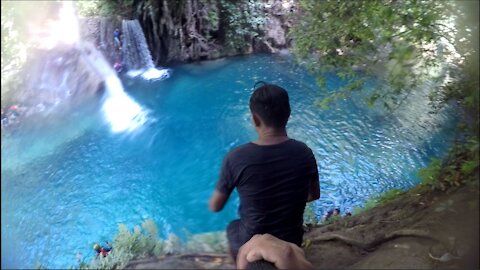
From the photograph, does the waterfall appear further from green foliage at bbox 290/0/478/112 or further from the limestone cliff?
green foliage at bbox 290/0/478/112

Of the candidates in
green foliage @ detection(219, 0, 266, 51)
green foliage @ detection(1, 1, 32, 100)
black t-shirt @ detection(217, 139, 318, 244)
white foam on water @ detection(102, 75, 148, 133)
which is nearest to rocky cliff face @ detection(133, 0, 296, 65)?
green foliage @ detection(219, 0, 266, 51)

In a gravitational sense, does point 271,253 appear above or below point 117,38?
below

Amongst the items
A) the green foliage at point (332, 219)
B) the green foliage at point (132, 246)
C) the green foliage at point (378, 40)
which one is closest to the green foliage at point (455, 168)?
the green foliage at point (378, 40)

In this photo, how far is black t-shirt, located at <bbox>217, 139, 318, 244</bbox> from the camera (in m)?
1.04

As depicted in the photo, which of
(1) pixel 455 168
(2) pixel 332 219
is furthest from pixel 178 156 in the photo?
(1) pixel 455 168

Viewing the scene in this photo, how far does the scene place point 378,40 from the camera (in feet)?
4.29

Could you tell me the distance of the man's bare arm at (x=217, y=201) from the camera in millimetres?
1073

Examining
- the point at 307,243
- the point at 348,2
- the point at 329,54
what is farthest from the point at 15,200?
the point at 348,2

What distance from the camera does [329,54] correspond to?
4.86ft

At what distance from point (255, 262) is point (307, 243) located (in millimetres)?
439

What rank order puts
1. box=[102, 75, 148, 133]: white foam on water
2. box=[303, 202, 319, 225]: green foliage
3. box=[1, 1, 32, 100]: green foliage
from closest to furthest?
box=[1, 1, 32, 100]: green foliage
box=[102, 75, 148, 133]: white foam on water
box=[303, 202, 319, 225]: green foliage

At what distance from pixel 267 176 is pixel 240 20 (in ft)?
1.95

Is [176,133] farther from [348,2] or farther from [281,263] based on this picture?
[348,2]

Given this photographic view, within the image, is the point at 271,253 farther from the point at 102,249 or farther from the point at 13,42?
the point at 13,42
